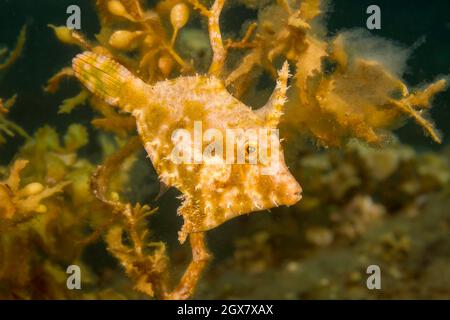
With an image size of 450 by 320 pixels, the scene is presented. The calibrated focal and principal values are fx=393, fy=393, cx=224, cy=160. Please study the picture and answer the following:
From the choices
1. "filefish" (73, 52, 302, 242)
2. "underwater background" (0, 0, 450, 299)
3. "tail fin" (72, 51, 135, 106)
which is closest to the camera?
"filefish" (73, 52, 302, 242)

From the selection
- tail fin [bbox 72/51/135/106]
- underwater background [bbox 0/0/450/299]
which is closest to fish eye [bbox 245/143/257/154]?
tail fin [bbox 72/51/135/106]

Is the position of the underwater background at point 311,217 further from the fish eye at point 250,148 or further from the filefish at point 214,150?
the fish eye at point 250,148

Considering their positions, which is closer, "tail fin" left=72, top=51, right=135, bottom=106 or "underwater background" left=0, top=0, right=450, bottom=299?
"tail fin" left=72, top=51, right=135, bottom=106

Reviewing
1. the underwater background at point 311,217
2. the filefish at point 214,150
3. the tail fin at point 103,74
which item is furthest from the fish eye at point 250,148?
the underwater background at point 311,217

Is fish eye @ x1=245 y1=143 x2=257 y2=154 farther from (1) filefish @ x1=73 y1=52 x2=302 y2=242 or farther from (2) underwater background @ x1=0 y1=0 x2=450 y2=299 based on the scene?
(2) underwater background @ x1=0 y1=0 x2=450 y2=299

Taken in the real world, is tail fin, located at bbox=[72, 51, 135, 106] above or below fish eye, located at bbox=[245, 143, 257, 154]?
above

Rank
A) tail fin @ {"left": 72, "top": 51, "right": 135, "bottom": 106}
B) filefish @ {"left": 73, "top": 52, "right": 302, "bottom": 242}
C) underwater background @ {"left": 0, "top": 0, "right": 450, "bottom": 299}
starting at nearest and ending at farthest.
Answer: filefish @ {"left": 73, "top": 52, "right": 302, "bottom": 242} → tail fin @ {"left": 72, "top": 51, "right": 135, "bottom": 106} → underwater background @ {"left": 0, "top": 0, "right": 450, "bottom": 299}

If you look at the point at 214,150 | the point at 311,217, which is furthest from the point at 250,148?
the point at 311,217

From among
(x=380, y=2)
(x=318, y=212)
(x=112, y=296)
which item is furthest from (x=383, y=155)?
(x=112, y=296)
